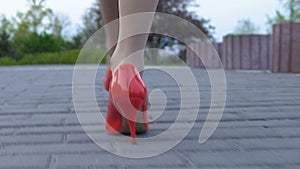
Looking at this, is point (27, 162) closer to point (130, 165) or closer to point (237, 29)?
point (130, 165)

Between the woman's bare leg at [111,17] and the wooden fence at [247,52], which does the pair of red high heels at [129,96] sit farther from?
the wooden fence at [247,52]

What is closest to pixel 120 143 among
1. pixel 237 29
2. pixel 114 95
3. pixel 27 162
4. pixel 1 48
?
pixel 114 95

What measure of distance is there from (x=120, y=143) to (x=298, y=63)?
4.84 meters

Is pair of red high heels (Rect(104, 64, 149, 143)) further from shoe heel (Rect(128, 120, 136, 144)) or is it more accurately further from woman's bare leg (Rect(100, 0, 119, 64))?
woman's bare leg (Rect(100, 0, 119, 64))

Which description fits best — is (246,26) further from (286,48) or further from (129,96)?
(129,96)

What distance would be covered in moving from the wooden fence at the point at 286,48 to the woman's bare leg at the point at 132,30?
4.74 metres

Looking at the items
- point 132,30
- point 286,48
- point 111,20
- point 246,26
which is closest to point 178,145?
point 132,30

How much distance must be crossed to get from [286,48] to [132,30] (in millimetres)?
4932

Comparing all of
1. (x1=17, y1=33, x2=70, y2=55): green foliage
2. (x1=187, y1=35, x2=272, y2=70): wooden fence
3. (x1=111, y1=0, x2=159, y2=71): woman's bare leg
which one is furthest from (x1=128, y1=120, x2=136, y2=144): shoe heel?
(x1=17, y1=33, x2=70, y2=55): green foliage

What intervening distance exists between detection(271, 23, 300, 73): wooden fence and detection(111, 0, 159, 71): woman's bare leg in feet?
15.6

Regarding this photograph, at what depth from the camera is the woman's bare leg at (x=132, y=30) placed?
3.47 feet

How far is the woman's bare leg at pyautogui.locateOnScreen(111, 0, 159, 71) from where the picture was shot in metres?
1.06

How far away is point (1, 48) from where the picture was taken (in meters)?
19.0

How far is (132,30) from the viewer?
41.9 inches
